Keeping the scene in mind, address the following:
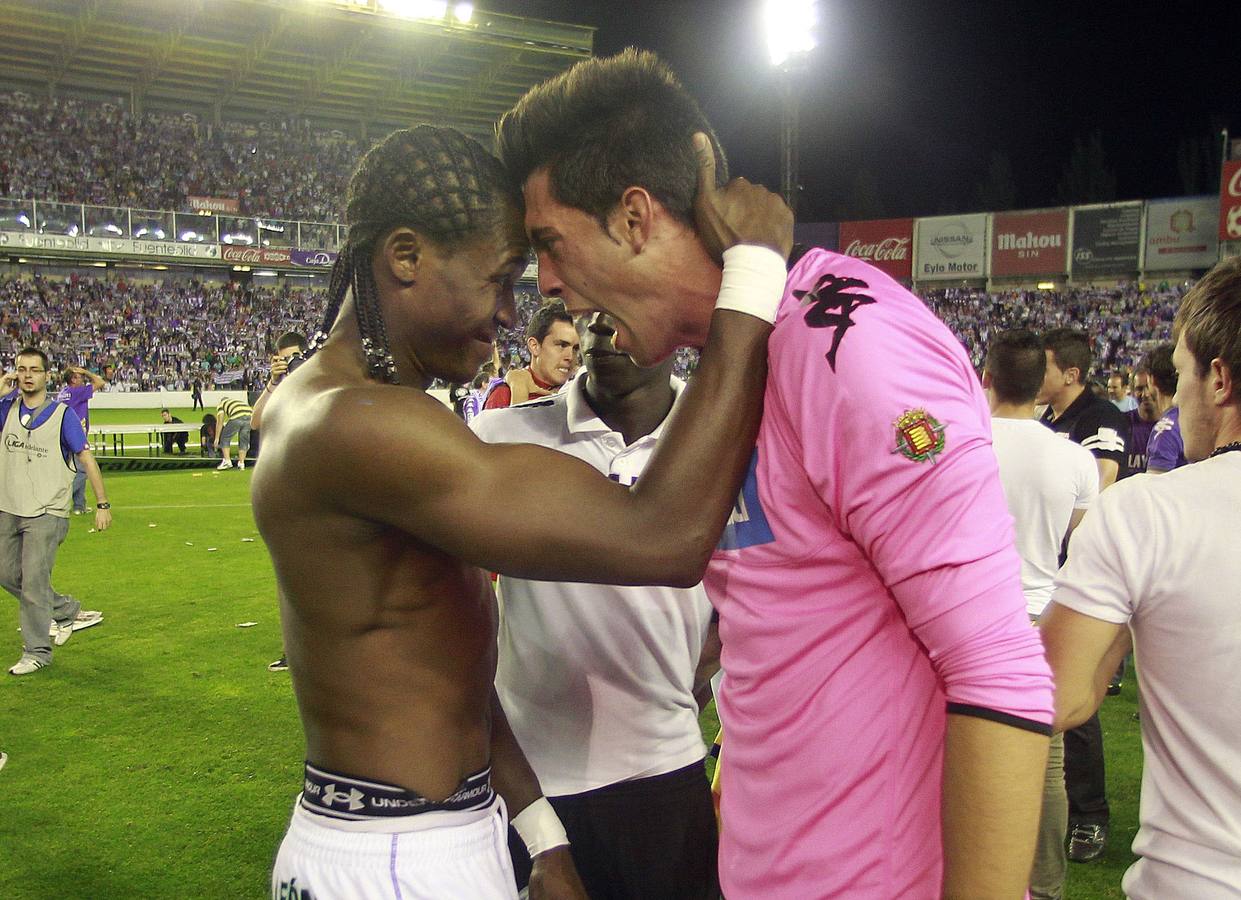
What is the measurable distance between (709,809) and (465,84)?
40072 millimetres

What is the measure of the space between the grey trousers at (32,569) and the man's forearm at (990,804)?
7662 mm

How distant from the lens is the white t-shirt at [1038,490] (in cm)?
428

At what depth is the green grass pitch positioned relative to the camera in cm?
430

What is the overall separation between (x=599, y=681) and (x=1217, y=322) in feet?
5.65

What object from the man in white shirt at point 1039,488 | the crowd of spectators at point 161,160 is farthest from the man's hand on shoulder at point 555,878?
the crowd of spectators at point 161,160

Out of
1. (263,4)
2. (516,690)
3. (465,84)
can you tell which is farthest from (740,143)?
(516,690)

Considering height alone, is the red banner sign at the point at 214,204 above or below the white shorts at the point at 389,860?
above

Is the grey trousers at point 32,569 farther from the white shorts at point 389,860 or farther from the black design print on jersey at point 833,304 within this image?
the black design print on jersey at point 833,304

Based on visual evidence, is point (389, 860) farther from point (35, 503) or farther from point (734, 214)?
point (35, 503)

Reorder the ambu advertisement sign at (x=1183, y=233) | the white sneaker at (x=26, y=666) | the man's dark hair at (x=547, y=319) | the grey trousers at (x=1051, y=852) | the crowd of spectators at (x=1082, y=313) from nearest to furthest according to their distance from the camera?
the grey trousers at (x=1051, y=852), the man's dark hair at (x=547, y=319), the white sneaker at (x=26, y=666), the ambu advertisement sign at (x=1183, y=233), the crowd of spectators at (x=1082, y=313)

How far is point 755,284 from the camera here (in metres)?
1.43

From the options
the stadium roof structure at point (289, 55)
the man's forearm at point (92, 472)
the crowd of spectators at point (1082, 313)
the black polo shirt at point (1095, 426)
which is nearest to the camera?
the black polo shirt at point (1095, 426)

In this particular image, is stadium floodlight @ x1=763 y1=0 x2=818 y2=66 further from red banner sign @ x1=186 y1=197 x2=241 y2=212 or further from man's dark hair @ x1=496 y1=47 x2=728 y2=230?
red banner sign @ x1=186 y1=197 x2=241 y2=212

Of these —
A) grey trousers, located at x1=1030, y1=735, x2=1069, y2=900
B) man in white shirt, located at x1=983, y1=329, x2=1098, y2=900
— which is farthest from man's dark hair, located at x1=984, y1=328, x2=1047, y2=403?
grey trousers, located at x1=1030, y1=735, x2=1069, y2=900
